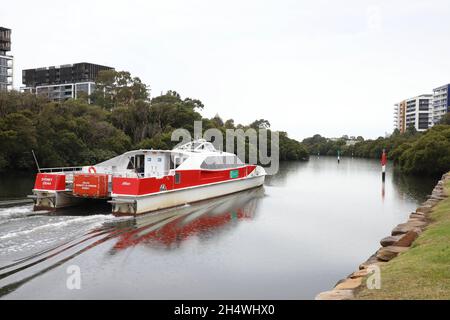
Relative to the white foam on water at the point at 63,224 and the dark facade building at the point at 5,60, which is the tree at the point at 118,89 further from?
the white foam on water at the point at 63,224

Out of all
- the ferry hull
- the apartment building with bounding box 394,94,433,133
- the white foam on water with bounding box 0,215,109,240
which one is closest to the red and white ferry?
the ferry hull

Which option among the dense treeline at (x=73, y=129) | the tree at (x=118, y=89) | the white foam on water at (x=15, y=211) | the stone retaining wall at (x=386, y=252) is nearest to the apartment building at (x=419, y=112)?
the tree at (x=118, y=89)

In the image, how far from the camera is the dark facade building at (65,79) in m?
126

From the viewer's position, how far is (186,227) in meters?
18.7

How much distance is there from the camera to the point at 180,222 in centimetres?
1964

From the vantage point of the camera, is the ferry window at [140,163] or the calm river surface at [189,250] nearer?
the calm river surface at [189,250]

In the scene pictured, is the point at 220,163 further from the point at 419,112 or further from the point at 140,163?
the point at 419,112

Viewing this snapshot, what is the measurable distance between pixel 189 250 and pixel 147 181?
6.69 metres

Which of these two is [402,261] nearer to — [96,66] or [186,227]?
[186,227]

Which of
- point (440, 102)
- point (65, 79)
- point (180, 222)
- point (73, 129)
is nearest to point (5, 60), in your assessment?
point (65, 79)

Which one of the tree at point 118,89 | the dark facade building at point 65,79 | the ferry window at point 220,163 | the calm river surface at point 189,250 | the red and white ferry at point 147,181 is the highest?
the dark facade building at point 65,79

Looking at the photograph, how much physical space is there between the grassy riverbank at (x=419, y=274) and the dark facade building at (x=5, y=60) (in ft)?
313
